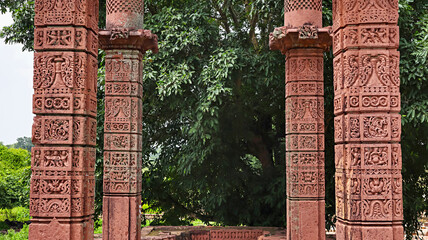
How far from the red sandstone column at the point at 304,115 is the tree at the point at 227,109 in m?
2.08

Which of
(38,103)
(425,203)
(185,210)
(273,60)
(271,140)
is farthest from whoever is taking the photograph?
(185,210)

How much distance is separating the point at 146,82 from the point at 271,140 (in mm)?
4542

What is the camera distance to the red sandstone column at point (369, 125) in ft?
12.4

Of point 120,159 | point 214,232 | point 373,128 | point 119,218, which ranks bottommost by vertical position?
point 214,232

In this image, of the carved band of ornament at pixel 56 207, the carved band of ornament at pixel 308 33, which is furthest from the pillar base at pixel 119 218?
the carved band of ornament at pixel 308 33

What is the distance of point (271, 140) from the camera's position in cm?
1284

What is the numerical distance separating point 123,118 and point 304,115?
10.1 feet

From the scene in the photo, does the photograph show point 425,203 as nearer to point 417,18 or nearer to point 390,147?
point 417,18

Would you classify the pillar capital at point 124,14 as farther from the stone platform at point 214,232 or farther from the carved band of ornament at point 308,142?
the stone platform at point 214,232

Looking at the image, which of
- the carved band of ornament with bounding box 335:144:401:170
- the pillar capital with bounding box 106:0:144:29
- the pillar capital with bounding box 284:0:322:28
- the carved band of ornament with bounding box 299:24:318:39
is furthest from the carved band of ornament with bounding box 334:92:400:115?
the pillar capital with bounding box 106:0:144:29

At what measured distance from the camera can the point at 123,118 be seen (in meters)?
7.07

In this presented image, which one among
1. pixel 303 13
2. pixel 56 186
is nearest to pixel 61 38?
pixel 56 186

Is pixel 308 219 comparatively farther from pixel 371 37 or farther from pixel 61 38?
pixel 61 38

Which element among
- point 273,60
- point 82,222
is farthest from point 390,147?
point 273,60
